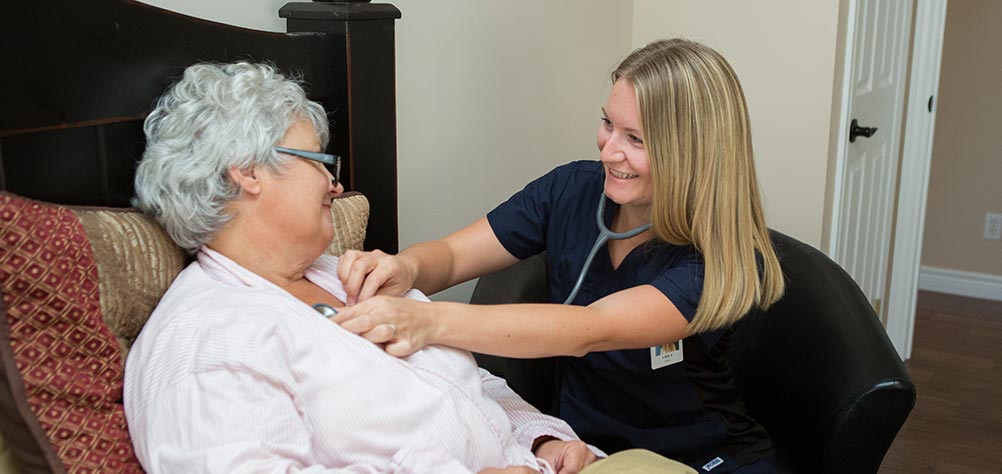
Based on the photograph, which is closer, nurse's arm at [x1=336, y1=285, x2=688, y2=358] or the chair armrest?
nurse's arm at [x1=336, y1=285, x2=688, y2=358]

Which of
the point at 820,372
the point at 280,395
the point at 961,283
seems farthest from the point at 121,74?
the point at 961,283

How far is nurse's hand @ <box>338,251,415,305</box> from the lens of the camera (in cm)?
139

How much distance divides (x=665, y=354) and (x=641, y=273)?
146 millimetres

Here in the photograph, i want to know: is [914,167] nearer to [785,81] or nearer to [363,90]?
[785,81]

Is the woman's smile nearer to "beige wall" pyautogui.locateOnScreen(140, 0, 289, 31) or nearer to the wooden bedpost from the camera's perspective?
the wooden bedpost

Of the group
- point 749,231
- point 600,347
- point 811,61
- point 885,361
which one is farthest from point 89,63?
point 811,61

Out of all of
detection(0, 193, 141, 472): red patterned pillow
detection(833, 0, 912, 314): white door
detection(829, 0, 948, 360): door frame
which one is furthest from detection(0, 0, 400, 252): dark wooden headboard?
detection(829, 0, 948, 360): door frame

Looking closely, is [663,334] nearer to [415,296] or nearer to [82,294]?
[415,296]

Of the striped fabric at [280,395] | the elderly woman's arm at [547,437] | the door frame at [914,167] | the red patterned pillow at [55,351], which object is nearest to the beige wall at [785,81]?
the door frame at [914,167]

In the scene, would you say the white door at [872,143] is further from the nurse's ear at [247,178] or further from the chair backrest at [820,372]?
the nurse's ear at [247,178]

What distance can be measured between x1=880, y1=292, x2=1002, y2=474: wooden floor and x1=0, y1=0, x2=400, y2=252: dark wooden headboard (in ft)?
6.67

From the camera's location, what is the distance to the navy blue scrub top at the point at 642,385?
1639mm

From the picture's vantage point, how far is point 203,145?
1.22 m

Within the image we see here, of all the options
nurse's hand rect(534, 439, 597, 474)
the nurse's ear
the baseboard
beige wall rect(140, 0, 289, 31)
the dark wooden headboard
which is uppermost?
beige wall rect(140, 0, 289, 31)
